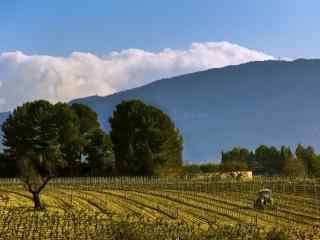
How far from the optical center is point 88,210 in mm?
52031

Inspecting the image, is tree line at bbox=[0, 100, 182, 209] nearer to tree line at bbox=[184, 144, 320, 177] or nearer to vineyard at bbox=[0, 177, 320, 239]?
vineyard at bbox=[0, 177, 320, 239]

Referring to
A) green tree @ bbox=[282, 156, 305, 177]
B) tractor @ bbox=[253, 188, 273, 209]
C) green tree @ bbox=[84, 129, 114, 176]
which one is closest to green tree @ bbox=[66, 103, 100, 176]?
green tree @ bbox=[84, 129, 114, 176]

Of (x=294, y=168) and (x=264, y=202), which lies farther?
(x=294, y=168)

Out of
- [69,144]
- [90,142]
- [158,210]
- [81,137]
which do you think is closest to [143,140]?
[90,142]

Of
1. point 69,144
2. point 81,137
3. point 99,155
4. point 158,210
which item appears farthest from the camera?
point 81,137

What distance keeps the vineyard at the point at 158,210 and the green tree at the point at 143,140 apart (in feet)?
29.9

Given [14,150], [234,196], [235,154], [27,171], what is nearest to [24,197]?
[27,171]

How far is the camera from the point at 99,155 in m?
98.8

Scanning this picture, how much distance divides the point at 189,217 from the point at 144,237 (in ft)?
60.6

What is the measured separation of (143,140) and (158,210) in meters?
43.4

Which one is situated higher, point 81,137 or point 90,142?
point 81,137

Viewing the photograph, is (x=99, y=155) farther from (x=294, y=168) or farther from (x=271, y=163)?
(x=271, y=163)

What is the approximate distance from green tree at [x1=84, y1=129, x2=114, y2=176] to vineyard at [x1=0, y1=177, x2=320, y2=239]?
1101 cm

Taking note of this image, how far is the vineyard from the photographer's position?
39.5 metres
